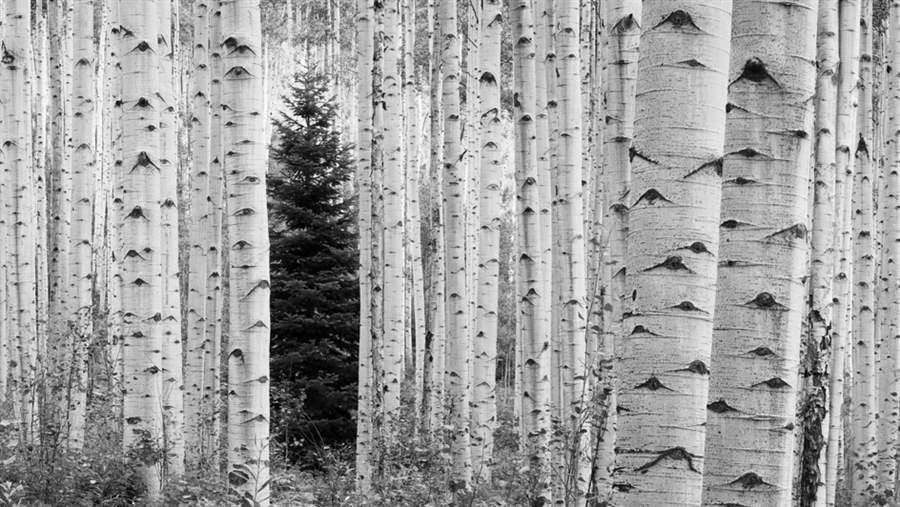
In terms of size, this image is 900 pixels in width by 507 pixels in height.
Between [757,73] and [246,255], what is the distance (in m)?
2.87

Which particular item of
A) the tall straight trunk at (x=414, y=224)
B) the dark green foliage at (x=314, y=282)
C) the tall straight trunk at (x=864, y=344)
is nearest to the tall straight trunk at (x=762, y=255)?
the tall straight trunk at (x=864, y=344)

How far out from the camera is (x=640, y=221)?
2.12 metres

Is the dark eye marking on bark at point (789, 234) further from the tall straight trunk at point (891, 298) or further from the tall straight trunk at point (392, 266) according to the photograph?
the tall straight trunk at point (891, 298)

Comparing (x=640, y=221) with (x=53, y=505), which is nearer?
(x=640, y=221)

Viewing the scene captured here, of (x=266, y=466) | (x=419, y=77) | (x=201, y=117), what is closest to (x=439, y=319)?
(x=201, y=117)

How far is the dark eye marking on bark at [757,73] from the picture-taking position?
220cm

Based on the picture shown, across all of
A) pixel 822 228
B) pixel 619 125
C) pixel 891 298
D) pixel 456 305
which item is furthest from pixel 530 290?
pixel 891 298

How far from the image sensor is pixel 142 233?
5750 mm

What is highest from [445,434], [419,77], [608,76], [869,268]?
[419,77]

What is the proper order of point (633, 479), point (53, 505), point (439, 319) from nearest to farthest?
1. point (633, 479)
2. point (53, 505)
3. point (439, 319)

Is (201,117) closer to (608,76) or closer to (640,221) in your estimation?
(608,76)

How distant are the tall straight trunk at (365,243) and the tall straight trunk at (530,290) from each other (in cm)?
212

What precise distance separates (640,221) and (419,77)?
28428 millimetres

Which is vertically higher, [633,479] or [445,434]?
[633,479]
